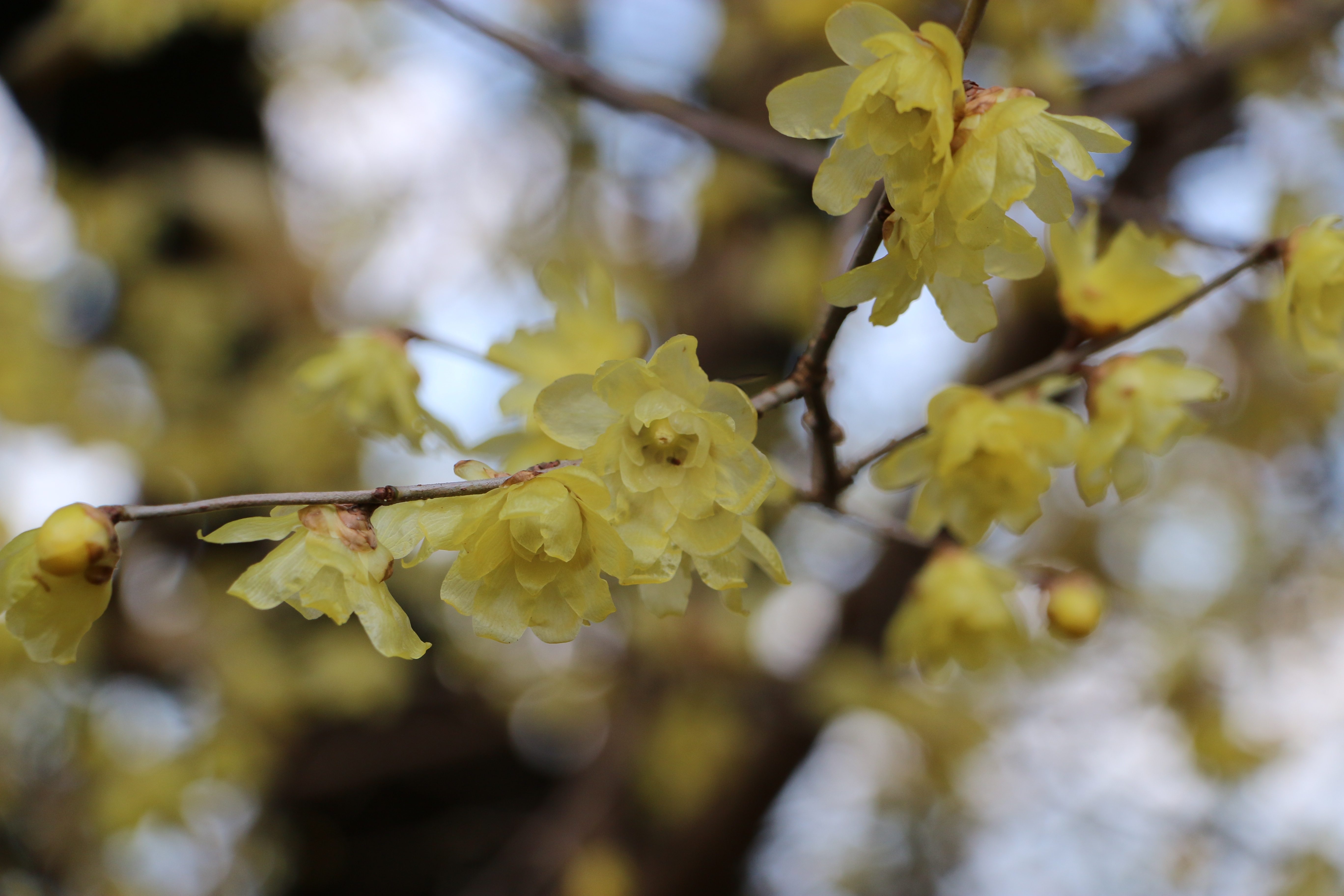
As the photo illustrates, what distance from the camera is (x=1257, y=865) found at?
2.85 m

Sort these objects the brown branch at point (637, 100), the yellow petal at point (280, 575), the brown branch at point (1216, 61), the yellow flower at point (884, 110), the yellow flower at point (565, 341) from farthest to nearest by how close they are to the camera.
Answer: the brown branch at point (1216, 61)
the brown branch at point (637, 100)
the yellow flower at point (565, 341)
the yellow petal at point (280, 575)
the yellow flower at point (884, 110)

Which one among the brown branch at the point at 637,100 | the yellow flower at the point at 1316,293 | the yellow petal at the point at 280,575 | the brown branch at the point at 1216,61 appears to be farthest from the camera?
the brown branch at the point at 1216,61

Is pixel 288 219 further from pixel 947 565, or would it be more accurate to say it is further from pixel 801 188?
pixel 947 565

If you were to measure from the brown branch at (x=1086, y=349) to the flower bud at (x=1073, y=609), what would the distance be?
0.30m

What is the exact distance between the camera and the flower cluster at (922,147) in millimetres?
628

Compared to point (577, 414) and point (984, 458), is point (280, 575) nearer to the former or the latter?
point (577, 414)

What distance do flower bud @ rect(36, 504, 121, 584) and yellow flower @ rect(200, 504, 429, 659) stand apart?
0.08 m

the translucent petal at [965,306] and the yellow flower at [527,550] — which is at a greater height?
the translucent petal at [965,306]

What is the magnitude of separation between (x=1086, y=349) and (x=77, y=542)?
1073 millimetres

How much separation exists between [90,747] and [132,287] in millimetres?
1724

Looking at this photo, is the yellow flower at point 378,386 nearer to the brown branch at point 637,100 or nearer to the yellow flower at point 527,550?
the yellow flower at point 527,550

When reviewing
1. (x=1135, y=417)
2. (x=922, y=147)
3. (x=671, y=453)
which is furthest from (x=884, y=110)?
(x=1135, y=417)

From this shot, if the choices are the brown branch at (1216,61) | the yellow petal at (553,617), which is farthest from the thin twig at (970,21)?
the brown branch at (1216,61)

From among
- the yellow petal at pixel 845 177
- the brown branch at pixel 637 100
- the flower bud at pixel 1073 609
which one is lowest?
the flower bud at pixel 1073 609
